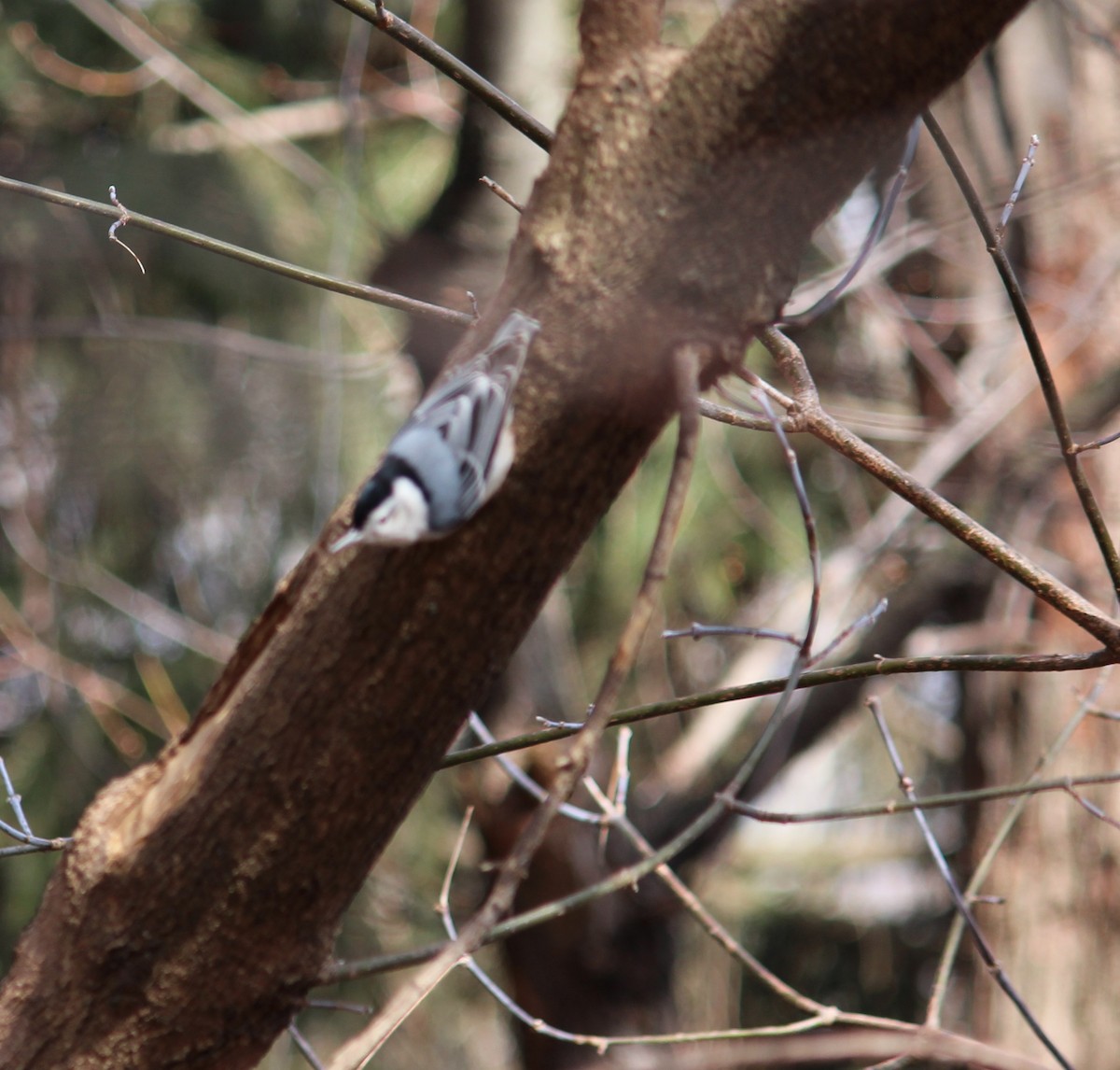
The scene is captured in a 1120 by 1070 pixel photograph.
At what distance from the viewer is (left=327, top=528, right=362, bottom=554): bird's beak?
2.79ft

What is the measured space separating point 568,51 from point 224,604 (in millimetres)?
1922

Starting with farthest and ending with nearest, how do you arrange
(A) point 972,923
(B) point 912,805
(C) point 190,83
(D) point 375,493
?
(C) point 190,83
(A) point 972,923
(B) point 912,805
(D) point 375,493

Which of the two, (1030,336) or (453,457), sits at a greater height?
(1030,336)

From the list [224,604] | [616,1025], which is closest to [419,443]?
[616,1025]

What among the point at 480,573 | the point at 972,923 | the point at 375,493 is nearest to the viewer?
the point at 480,573

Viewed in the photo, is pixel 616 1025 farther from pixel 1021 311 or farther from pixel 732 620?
pixel 1021 311

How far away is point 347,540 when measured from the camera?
855 mm

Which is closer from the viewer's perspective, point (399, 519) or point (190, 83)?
point (399, 519)

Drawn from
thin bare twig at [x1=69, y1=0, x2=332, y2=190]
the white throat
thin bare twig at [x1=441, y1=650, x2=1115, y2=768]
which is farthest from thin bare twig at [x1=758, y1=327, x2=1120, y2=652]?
thin bare twig at [x1=69, y1=0, x2=332, y2=190]

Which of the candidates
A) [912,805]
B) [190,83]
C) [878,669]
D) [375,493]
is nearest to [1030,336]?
[878,669]

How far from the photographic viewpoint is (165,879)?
36.2 inches

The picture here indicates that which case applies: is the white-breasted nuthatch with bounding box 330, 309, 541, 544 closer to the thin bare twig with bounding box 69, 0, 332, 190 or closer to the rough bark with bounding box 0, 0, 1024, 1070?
the rough bark with bounding box 0, 0, 1024, 1070

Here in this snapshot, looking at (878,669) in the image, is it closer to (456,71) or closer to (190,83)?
(456,71)

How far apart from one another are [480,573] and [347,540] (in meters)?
0.11
